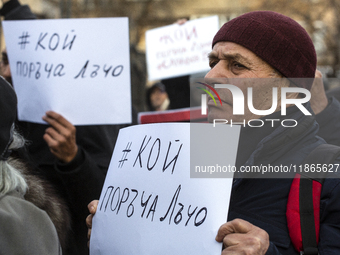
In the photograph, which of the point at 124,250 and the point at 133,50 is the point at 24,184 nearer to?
the point at 124,250

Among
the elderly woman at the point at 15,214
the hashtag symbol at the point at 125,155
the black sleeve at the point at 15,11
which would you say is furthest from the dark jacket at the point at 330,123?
the black sleeve at the point at 15,11

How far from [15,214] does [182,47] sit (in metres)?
2.77

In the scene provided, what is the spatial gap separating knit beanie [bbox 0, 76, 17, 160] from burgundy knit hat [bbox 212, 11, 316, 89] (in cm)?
91

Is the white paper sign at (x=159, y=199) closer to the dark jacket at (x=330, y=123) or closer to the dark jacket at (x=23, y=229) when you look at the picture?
the dark jacket at (x=23, y=229)

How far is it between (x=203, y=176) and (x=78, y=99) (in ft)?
4.01

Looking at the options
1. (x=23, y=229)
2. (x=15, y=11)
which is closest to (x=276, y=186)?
(x=23, y=229)

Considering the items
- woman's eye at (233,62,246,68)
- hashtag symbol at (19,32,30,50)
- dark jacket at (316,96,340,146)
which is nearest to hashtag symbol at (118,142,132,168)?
woman's eye at (233,62,246,68)

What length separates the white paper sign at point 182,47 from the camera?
3865 millimetres

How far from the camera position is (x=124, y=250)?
140 cm

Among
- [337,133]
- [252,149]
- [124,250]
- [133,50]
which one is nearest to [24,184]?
[124,250]

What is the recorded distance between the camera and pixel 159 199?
1384mm

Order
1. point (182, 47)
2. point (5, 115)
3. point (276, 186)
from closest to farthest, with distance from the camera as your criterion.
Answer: point (276, 186), point (5, 115), point (182, 47)

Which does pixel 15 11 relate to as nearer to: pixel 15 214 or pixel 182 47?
pixel 182 47

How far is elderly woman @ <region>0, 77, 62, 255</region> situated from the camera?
146 cm
